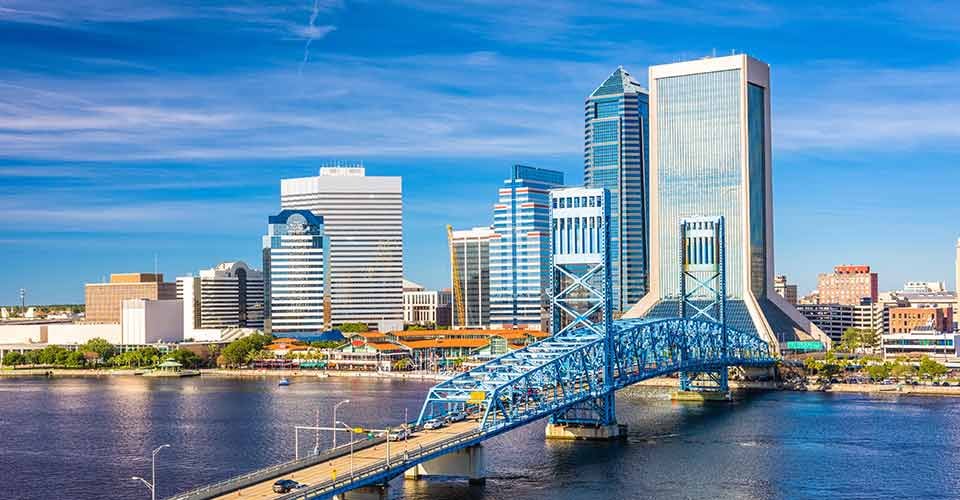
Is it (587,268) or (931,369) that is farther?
(931,369)

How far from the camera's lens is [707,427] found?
121938 mm

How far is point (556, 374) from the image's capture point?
10406cm

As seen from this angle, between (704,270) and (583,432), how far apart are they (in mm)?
75342

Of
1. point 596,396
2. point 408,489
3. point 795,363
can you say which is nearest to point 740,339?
point 795,363

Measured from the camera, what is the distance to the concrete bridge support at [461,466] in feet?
285

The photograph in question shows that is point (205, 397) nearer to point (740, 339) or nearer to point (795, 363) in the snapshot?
point (740, 339)

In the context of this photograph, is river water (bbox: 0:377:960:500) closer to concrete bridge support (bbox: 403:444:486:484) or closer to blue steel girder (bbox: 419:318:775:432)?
concrete bridge support (bbox: 403:444:486:484)

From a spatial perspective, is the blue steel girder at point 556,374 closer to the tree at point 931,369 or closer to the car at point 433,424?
the car at point 433,424

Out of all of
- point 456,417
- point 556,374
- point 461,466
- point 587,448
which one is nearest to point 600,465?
point 587,448

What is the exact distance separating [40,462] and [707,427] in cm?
6136

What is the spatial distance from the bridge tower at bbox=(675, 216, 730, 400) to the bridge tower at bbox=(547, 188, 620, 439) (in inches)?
1498

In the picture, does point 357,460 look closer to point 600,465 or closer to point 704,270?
point 600,465

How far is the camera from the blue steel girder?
94250 mm

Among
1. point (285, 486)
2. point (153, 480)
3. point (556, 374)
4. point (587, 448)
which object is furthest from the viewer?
point (587, 448)
